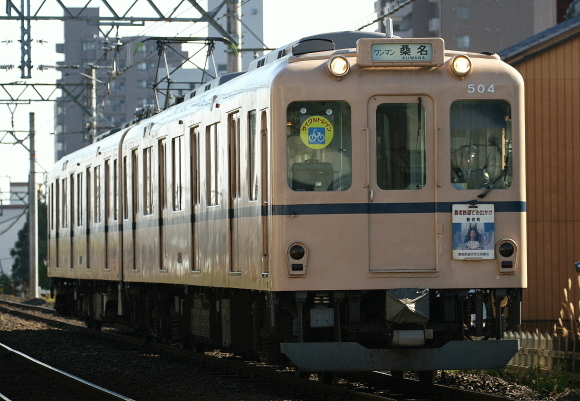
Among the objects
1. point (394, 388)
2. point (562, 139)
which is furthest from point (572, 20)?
point (394, 388)

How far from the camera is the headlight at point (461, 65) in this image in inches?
376

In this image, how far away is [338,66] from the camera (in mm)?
9492

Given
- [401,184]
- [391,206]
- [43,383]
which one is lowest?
[43,383]

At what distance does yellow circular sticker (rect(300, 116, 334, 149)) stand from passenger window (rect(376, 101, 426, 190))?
42 cm

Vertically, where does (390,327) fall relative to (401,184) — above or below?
below

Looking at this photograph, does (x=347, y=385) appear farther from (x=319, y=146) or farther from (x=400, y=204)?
(x=319, y=146)

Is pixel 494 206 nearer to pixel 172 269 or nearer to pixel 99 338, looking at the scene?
pixel 172 269

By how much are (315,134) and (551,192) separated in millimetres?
8093

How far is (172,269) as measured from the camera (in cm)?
1335

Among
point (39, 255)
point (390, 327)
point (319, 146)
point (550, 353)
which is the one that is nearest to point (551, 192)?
point (550, 353)

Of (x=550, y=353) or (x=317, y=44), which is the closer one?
(x=317, y=44)

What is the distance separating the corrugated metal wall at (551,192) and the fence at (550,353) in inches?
183

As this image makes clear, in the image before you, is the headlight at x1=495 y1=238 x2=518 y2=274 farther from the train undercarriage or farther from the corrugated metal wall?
the corrugated metal wall

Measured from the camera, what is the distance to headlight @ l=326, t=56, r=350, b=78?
9477 millimetres
